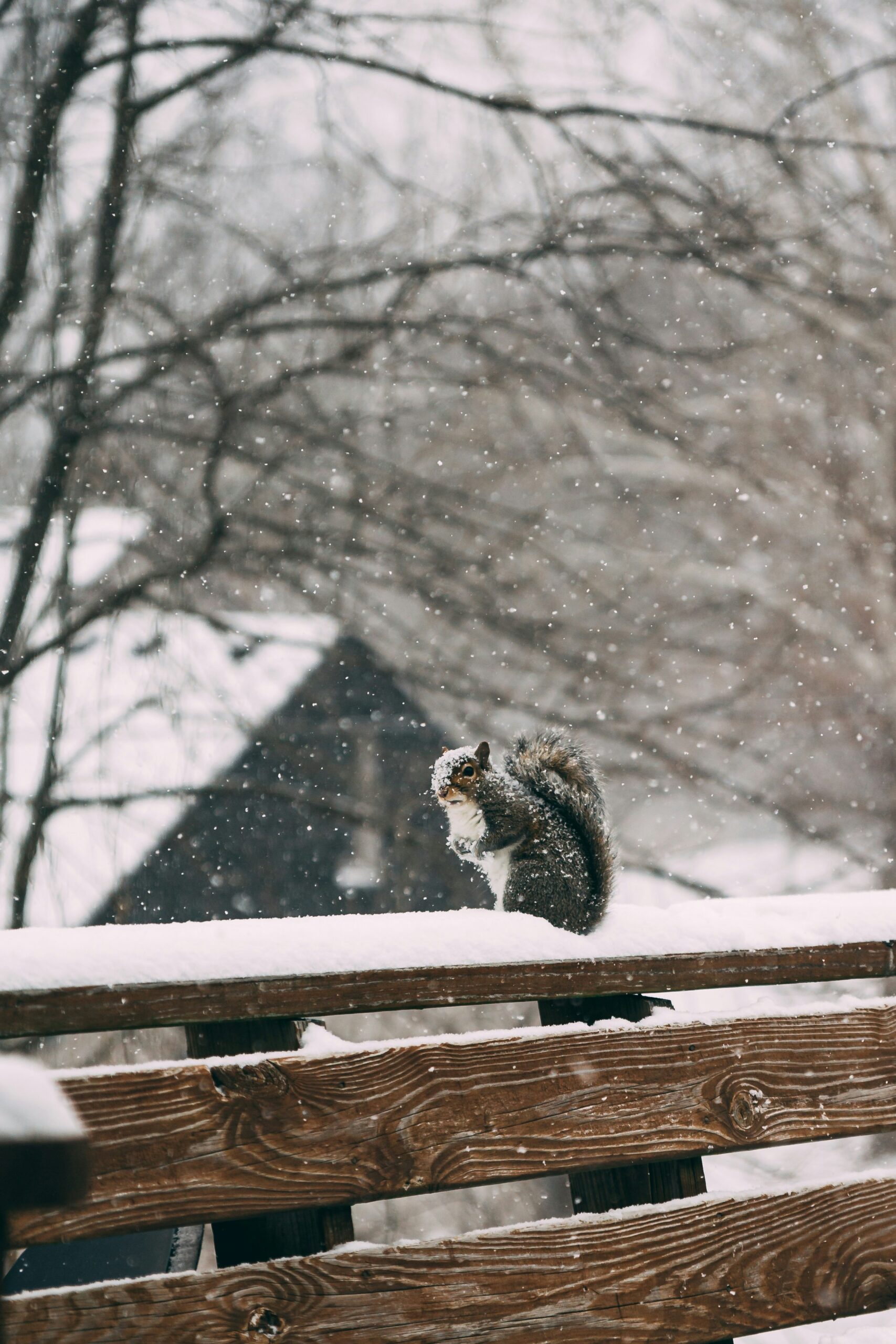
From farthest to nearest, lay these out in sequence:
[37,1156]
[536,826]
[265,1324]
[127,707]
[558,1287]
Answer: [127,707] → [536,826] → [558,1287] → [265,1324] → [37,1156]

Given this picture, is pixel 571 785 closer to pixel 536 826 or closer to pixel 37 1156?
pixel 536 826

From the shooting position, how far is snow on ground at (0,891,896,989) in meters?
1.12

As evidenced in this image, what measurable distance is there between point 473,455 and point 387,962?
574 centimetres

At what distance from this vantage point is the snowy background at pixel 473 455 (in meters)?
4.80

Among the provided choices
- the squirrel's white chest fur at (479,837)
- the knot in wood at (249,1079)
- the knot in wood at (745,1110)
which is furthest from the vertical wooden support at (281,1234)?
the squirrel's white chest fur at (479,837)

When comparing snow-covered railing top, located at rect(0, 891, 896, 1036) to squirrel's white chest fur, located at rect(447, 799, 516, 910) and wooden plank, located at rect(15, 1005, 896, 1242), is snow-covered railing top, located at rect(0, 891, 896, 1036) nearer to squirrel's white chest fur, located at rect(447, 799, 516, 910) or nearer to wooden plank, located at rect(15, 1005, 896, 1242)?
wooden plank, located at rect(15, 1005, 896, 1242)

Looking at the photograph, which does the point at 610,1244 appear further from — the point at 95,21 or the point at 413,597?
the point at 95,21

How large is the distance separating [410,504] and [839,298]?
3.66 m

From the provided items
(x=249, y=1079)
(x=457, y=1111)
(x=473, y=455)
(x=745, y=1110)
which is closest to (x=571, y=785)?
(x=745, y=1110)

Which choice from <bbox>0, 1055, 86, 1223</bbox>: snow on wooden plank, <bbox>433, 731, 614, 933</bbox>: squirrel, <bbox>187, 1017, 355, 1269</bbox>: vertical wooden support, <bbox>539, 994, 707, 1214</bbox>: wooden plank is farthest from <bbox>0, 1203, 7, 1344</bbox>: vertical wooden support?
<bbox>433, 731, 614, 933</bbox>: squirrel

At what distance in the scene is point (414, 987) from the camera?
4.05 feet

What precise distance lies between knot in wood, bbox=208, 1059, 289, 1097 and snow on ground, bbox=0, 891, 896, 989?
0.31 feet

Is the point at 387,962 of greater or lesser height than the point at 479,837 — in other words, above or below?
below

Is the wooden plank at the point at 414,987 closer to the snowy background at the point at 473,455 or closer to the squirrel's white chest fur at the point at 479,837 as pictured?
the squirrel's white chest fur at the point at 479,837
